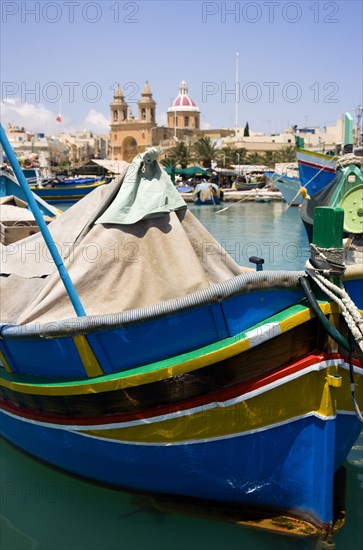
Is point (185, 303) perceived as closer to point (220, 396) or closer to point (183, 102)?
point (220, 396)

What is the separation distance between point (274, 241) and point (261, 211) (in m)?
14.7

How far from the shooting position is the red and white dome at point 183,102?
8888 centimetres

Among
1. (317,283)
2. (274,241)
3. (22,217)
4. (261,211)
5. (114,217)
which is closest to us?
(317,283)

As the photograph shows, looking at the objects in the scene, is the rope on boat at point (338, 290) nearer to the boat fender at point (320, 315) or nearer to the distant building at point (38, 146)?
the boat fender at point (320, 315)

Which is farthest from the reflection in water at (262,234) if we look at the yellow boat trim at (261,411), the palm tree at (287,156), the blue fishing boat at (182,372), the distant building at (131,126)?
the distant building at (131,126)

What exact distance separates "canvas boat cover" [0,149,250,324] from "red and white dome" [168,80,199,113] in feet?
281

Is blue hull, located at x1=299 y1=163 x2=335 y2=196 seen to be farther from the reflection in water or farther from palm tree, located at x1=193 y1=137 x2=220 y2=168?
palm tree, located at x1=193 y1=137 x2=220 y2=168

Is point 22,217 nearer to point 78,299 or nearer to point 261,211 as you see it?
point 78,299

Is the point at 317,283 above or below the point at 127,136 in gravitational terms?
below

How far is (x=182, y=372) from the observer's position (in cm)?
427

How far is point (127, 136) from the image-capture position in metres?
81.4

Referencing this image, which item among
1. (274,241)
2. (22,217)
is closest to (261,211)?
(274,241)

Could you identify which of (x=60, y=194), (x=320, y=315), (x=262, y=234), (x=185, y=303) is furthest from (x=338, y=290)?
(x=60, y=194)

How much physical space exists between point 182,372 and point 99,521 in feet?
5.27
